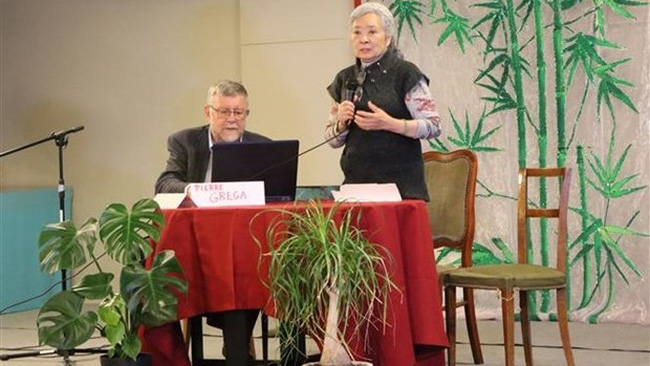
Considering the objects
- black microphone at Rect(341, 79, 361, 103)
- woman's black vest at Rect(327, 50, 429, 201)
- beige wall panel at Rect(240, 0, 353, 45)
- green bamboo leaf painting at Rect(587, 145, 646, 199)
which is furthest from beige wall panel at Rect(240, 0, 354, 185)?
black microphone at Rect(341, 79, 361, 103)

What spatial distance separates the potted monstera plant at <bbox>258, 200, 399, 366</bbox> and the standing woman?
1.86ft

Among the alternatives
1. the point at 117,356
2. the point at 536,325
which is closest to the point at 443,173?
the point at 536,325

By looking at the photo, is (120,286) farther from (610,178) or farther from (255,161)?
A: (610,178)

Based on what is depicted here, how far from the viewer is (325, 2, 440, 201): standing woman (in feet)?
11.4

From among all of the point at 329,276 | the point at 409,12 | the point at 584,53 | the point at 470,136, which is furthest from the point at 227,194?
the point at 584,53

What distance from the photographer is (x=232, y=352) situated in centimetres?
324

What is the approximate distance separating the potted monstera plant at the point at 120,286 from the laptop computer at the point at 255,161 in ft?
0.90

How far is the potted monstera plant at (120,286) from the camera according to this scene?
10.2ft

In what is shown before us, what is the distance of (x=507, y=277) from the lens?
12.3 feet

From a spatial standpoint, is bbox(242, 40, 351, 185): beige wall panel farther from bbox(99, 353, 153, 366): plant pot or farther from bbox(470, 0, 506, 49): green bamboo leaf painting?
bbox(99, 353, 153, 366): plant pot

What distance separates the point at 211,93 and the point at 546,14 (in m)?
2.27

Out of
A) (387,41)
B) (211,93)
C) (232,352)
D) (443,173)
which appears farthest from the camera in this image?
(443,173)

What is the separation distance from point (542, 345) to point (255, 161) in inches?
80.4

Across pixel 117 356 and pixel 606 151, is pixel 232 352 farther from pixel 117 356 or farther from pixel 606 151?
pixel 606 151
